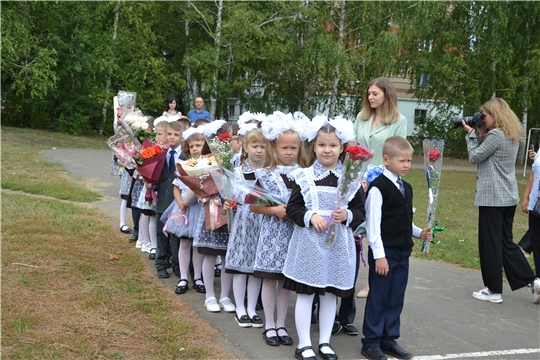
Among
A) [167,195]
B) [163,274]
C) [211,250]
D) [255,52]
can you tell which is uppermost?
[255,52]

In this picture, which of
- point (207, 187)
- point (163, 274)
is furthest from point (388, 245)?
point (163, 274)

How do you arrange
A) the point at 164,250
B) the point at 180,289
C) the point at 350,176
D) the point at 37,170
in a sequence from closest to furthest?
the point at 350,176 < the point at 180,289 < the point at 164,250 < the point at 37,170

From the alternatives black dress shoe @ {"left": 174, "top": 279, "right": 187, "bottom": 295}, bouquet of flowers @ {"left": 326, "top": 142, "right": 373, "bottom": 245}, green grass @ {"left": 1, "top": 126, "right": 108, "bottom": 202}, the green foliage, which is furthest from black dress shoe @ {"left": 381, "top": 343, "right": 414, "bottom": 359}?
the green foliage

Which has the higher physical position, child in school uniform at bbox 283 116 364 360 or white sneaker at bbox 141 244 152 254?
child in school uniform at bbox 283 116 364 360

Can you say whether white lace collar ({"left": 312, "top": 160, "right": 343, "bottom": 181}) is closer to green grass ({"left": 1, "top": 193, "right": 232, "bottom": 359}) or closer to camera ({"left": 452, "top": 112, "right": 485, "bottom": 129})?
green grass ({"left": 1, "top": 193, "right": 232, "bottom": 359})

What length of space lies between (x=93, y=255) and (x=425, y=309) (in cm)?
402

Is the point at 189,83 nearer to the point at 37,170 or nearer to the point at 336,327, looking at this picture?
the point at 37,170

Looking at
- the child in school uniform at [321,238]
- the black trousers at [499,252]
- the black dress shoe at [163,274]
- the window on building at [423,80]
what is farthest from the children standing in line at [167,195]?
the window on building at [423,80]

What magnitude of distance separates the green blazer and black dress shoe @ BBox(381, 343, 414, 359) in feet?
5.93

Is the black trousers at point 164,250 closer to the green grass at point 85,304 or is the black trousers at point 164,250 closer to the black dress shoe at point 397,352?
the green grass at point 85,304

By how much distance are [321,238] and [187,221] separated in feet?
7.27

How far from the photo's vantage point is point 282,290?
4.86 metres

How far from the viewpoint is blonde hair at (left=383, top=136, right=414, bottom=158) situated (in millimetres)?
4410

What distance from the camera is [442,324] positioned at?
214 inches
